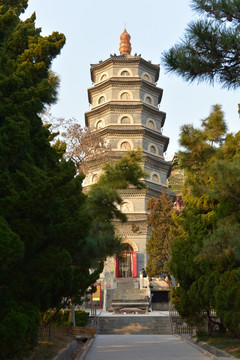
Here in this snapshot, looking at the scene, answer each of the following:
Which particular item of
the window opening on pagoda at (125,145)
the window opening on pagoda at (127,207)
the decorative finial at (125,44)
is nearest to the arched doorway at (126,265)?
the window opening on pagoda at (127,207)

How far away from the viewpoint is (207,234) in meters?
10.4

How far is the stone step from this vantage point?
53.3ft

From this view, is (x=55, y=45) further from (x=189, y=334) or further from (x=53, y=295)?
(x=189, y=334)

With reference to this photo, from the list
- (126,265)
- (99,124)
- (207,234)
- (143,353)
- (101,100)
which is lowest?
(143,353)

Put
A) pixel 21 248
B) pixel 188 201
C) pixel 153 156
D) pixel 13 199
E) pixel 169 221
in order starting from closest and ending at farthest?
pixel 21 248
pixel 13 199
pixel 188 201
pixel 169 221
pixel 153 156

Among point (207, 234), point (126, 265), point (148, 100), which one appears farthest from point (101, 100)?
point (207, 234)

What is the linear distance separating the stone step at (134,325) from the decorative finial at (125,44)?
21.7 metres

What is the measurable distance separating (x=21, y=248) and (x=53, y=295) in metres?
2.47

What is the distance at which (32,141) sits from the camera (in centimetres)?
638

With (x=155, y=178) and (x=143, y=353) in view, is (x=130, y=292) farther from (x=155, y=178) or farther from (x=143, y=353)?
(x=143, y=353)

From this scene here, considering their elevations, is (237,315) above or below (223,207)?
below

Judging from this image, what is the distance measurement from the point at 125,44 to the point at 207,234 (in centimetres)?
2520

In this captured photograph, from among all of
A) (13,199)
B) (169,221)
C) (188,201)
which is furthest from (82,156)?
(169,221)

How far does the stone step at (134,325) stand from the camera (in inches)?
640
